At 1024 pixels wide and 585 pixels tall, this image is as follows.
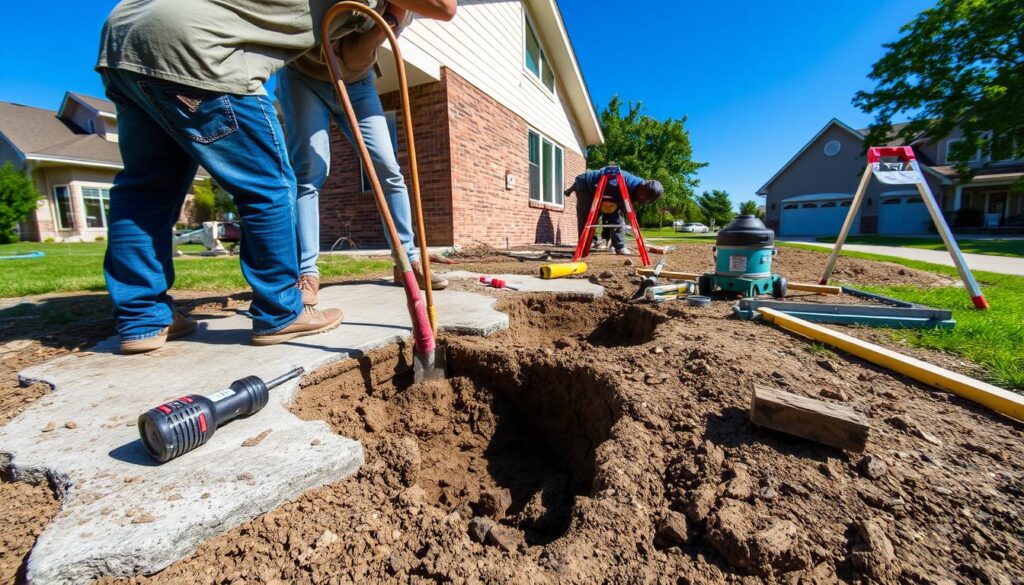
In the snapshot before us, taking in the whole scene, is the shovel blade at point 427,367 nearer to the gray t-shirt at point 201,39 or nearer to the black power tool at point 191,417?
the black power tool at point 191,417

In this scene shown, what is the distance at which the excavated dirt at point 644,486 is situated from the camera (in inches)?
34.5

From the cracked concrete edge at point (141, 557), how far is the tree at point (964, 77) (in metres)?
24.1

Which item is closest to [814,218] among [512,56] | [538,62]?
[538,62]

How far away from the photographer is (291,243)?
1.91 metres

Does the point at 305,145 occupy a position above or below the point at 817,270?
above

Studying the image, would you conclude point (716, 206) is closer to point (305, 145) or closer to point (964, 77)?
point (964, 77)

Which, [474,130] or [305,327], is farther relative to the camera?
[474,130]

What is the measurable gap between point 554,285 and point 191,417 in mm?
2913

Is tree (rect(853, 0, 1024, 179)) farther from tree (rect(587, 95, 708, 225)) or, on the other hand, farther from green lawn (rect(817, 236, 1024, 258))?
tree (rect(587, 95, 708, 225))

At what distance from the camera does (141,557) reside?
31.6 inches

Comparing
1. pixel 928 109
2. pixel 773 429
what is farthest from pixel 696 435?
pixel 928 109

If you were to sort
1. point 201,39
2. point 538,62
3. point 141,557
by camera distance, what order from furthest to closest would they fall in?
point 538,62 → point 201,39 → point 141,557

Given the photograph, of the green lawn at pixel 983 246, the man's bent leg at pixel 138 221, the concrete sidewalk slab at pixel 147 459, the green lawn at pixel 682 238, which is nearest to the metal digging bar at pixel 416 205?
the concrete sidewalk slab at pixel 147 459

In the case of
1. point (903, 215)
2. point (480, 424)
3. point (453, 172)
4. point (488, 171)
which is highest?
point (488, 171)
